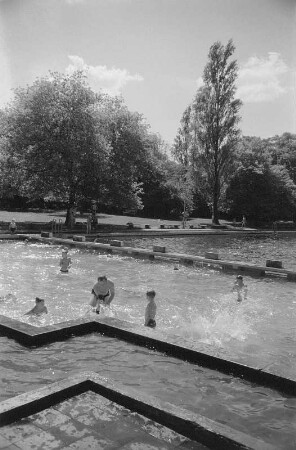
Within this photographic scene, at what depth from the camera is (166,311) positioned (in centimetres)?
1388

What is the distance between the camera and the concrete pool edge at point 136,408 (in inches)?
184

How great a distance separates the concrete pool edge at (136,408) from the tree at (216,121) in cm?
4718

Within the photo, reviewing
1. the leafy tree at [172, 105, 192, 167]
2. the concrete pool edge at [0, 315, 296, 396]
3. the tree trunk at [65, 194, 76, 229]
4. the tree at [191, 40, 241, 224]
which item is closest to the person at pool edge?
the concrete pool edge at [0, 315, 296, 396]

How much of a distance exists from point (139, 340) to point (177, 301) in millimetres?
7133

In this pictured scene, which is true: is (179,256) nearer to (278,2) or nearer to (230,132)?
(278,2)

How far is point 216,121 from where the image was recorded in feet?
167

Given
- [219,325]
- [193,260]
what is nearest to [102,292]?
[219,325]

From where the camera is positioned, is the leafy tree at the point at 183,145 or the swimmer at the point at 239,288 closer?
the swimmer at the point at 239,288

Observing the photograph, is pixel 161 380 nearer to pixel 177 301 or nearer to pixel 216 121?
pixel 177 301

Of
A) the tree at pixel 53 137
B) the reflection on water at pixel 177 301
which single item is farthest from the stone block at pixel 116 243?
the tree at pixel 53 137

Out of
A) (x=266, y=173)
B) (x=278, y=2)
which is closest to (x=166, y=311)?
(x=278, y=2)

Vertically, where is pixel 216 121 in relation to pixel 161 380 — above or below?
above

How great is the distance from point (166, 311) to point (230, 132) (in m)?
40.7

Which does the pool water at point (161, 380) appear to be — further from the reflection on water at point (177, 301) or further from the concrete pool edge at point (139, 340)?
the reflection on water at point (177, 301)
